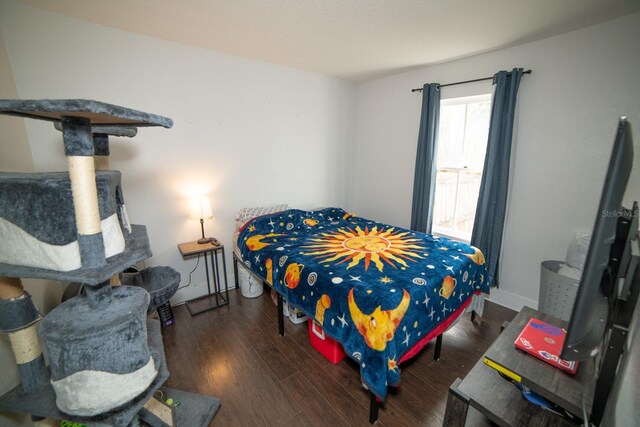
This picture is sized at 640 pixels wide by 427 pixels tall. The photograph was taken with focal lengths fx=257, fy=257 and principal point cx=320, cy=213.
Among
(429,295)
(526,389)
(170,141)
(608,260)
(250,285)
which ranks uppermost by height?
(170,141)

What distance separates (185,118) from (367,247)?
2.14 meters

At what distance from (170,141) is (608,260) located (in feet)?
9.69

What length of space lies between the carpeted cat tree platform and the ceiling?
1.39m

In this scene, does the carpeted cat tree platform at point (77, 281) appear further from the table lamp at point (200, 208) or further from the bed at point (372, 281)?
the table lamp at point (200, 208)

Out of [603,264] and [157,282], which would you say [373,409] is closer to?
[603,264]

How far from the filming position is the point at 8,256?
3.04 ft

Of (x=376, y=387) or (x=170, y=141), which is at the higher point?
(x=170, y=141)

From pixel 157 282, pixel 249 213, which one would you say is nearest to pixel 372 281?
pixel 157 282

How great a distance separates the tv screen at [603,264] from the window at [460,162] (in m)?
2.30

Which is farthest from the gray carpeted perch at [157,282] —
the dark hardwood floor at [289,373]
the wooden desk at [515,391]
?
the wooden desk at [515,391]

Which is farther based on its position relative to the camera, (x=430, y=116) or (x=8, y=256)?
(x=430, y=116)

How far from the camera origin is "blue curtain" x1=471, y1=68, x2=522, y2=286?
242 cm

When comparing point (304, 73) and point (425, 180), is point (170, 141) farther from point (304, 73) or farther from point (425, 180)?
point (425, 180)

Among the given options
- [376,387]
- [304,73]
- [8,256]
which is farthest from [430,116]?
[8,256]
